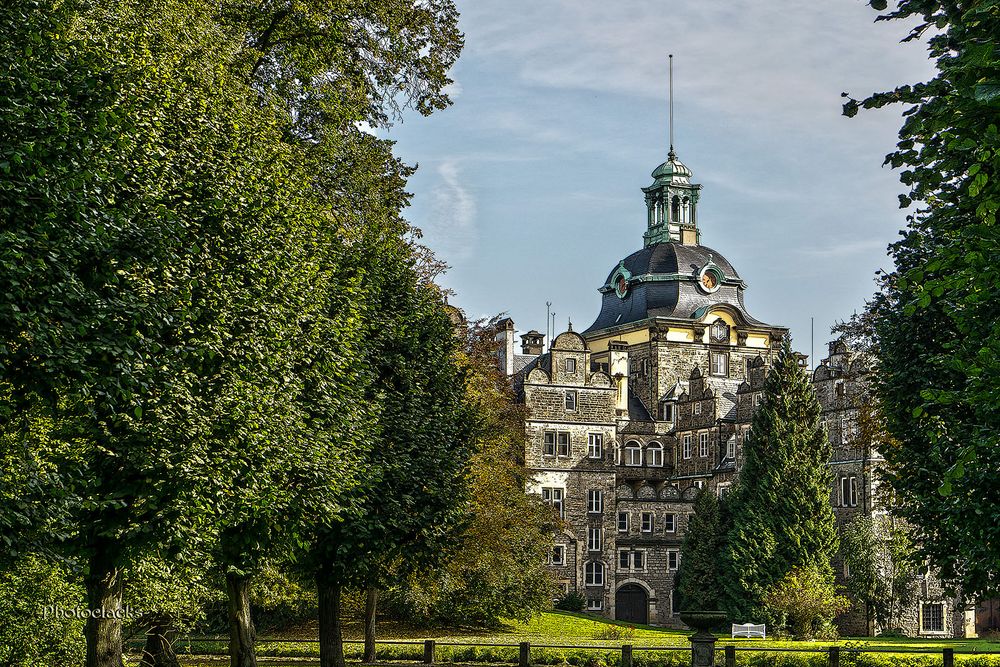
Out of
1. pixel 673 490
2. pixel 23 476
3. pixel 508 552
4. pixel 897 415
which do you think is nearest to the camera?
pixel 23 476

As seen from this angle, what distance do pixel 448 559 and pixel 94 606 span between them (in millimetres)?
12771

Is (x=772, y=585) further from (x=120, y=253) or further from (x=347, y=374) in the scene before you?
(x=120, y=253)

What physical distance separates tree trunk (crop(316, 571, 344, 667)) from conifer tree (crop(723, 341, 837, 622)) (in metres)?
A: 39.0

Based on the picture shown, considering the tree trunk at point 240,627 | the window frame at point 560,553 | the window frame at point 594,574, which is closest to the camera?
the tree trunk at point 240,627

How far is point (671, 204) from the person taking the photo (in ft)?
381

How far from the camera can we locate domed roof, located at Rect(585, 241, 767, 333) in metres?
108

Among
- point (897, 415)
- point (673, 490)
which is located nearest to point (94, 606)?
point (897, 415)

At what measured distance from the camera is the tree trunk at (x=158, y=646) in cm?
3256

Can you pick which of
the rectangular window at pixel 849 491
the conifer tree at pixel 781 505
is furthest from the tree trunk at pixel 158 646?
the rectangular window at pixel 849 491

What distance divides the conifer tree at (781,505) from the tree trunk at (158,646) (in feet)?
132

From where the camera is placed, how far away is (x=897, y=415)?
2844 centimetres

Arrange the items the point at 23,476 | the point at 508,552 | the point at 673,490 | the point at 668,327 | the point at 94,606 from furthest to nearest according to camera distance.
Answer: the point at 668,327, the point at 673,490, the point at 508,552, the point at 94,606, the point at 23,476

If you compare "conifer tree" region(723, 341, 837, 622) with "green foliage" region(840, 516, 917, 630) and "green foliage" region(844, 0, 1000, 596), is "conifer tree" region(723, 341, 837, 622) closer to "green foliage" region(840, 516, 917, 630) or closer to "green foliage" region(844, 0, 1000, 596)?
"green foliage" region(840, 516, 917, 630)

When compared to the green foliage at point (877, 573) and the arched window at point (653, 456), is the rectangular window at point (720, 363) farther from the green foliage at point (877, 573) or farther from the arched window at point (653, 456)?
the green foliage at point (877, 573)
